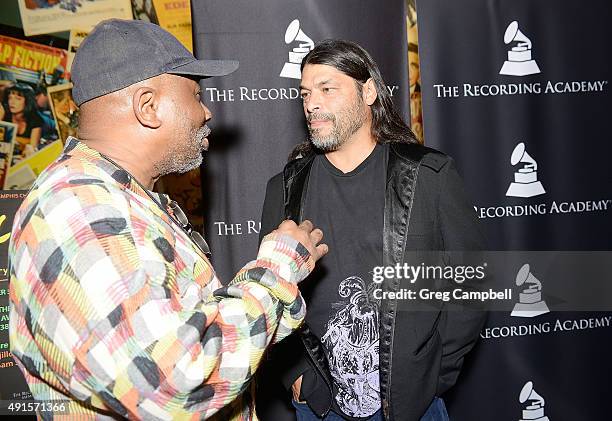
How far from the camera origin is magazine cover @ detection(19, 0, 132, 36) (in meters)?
2.61

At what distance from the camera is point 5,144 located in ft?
8.57

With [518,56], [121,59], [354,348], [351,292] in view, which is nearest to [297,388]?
[354,348]

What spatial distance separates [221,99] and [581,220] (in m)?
2.04

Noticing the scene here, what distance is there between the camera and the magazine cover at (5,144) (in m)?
2.60

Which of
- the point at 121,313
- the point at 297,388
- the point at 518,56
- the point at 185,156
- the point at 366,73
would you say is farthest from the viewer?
the point at 518,56

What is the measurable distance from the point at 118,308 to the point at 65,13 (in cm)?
218

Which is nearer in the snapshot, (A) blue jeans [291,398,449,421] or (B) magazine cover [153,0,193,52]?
(A) blue jeans [291,398,449,421]

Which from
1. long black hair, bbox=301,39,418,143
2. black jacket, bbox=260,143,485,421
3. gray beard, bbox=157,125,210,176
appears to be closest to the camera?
gray beard, bbox=157,125,210,176

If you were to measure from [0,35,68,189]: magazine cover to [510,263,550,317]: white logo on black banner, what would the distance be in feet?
8.12

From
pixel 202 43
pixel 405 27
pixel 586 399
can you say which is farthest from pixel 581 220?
pixel 202 43

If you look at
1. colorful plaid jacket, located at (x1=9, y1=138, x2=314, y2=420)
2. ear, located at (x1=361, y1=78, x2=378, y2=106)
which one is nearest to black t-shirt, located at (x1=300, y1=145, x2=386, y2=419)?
ear, located at (x1=361, y1=78, x2=378, y2=106)

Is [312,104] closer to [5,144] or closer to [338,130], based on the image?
[338,130]

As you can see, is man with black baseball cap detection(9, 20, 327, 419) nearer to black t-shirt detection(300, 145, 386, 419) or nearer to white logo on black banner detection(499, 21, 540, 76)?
black t-shirt detection(300, 145, 386, 419)

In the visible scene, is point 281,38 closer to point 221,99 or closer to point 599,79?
point 221,99
